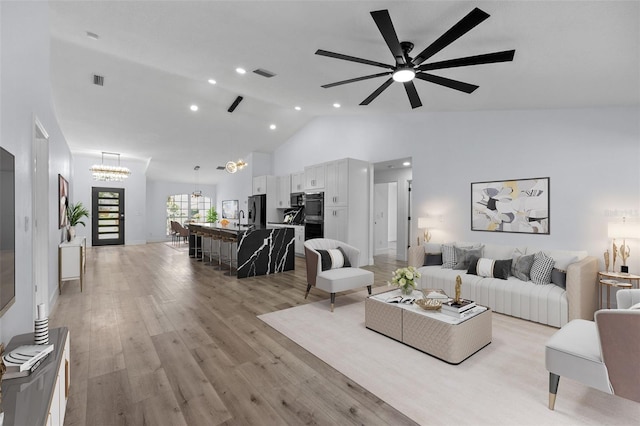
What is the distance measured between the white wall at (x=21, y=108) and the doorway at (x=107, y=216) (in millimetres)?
8894

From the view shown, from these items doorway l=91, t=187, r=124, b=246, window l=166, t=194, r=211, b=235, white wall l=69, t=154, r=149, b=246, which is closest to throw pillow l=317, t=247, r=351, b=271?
white wall l=69, t=154, r=149, b=246

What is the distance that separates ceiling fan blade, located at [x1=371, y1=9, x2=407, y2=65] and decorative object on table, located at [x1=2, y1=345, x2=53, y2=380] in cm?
285

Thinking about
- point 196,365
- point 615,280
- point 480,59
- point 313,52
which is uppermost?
point 313,52

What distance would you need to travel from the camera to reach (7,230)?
1.64m

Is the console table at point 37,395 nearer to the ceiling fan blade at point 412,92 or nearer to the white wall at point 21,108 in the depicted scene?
the white wall at point 21,108

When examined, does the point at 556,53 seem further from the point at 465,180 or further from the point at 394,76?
the point at 465,180

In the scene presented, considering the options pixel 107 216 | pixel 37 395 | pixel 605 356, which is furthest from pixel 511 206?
pixel 107 216

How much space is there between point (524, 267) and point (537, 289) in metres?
0.39

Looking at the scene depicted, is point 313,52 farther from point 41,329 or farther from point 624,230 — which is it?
point 624,230

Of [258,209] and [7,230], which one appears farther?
[258,209]

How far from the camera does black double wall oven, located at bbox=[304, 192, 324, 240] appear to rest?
283 inches

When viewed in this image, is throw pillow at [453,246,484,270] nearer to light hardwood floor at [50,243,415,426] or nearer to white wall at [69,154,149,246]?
light hardwood floor at [50,243,415,426]

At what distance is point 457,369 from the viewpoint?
2.45 m

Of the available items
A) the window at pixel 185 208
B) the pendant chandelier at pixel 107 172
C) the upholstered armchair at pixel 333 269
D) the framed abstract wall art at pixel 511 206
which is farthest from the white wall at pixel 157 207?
the framed abstract wall art at pixel 511 206
